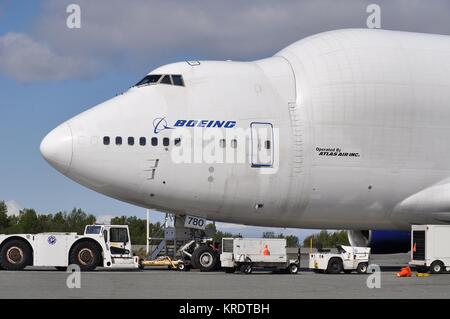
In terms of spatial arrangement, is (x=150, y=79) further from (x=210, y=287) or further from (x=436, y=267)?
(x=436, y=267)

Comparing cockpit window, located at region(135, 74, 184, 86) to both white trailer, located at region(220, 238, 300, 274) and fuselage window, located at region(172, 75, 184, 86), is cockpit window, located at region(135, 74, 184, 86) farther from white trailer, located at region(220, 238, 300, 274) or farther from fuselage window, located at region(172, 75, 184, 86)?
white trailer, located at region(220, 238, 300, 274)

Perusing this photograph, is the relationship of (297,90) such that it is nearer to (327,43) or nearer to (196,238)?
(327,43)

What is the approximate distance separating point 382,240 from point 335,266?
18.2ft

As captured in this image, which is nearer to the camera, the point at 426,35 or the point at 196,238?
the point at 196,238

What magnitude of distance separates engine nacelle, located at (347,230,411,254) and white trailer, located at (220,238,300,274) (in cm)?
668

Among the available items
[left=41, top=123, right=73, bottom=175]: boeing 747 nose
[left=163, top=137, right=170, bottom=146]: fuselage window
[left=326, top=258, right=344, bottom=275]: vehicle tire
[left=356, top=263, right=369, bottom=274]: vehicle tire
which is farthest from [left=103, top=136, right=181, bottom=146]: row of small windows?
[left=356, top=263, right=369, bottom=274]: vehicle tire

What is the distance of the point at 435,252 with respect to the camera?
29.6 meters

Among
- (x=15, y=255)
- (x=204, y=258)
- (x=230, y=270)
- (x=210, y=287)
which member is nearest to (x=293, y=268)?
(x=230, y=270)


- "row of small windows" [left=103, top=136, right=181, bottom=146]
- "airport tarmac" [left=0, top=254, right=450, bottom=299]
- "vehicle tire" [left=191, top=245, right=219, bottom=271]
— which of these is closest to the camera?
"airport tarmac" [left=0, top=254, right=450, bottom=299]

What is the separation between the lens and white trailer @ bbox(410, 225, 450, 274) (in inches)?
1156
